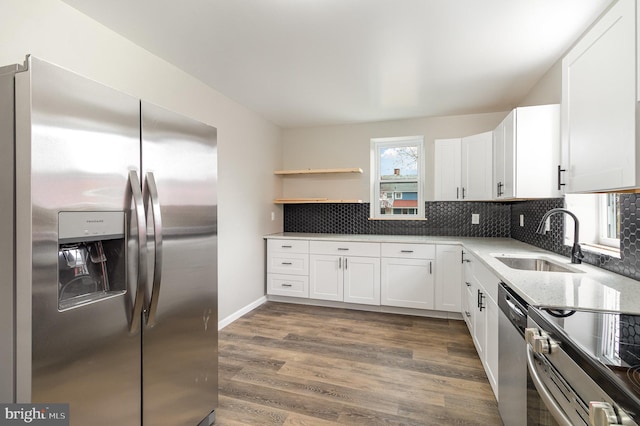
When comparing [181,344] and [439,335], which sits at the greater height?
[181,344]

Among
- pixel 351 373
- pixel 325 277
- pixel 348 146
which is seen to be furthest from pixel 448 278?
pixel 348 146

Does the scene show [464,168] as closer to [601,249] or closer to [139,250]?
[601,249]

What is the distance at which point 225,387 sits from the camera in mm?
2158

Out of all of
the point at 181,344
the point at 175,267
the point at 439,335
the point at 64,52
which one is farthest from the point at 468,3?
the point at 439,335

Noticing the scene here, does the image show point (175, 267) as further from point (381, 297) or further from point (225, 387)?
point (381, 297)

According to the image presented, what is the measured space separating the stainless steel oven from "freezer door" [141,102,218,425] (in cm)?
155

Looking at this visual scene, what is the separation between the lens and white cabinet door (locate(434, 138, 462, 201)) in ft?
12.2

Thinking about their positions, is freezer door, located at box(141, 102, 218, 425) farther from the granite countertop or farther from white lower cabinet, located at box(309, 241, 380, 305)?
white lower cabinet, located at box(309, 241, 380, 305)

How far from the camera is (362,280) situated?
12.2ft

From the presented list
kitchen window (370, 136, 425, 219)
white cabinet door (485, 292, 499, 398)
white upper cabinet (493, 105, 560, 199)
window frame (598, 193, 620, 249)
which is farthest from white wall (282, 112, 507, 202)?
white cabinet door (485, 292, 499, 398)

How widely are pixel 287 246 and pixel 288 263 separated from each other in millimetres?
223

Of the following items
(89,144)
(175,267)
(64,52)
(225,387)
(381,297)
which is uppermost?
(64,52)

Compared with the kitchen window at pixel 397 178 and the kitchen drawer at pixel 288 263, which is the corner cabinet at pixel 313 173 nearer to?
the kitchen window at pixel 397 178

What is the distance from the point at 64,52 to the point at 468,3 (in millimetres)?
2369
